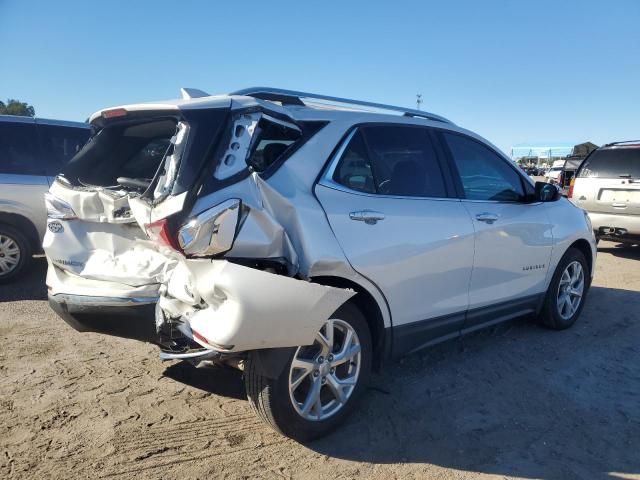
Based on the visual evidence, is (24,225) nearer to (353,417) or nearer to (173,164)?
(173,164)

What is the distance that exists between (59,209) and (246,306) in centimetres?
168

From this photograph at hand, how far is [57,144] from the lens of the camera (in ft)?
21.6

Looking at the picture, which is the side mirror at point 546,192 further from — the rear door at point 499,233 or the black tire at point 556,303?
the black tire at point 556,303

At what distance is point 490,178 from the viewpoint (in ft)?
13.6

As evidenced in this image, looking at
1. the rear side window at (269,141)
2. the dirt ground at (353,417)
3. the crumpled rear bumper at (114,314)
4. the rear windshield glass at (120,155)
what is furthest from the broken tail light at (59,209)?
the rear side window at (269,141)

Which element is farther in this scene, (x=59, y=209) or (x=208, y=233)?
(x=59, y=209)

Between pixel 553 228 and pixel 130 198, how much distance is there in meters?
3.58

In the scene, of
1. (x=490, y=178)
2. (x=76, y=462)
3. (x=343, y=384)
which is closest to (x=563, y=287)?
(x=490, y=178)

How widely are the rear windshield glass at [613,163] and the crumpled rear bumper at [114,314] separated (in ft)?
26.0

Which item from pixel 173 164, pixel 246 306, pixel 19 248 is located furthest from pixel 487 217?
pixel 19 248

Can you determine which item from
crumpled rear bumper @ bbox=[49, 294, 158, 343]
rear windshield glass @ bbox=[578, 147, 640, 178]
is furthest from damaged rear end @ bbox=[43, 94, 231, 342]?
rear windshield glass @ bbox=[578, 147, 640, 178]

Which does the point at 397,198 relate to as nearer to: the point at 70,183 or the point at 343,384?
the point at 343,384

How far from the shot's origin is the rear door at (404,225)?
2.96 m

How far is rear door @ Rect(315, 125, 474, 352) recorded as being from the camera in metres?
2.96
